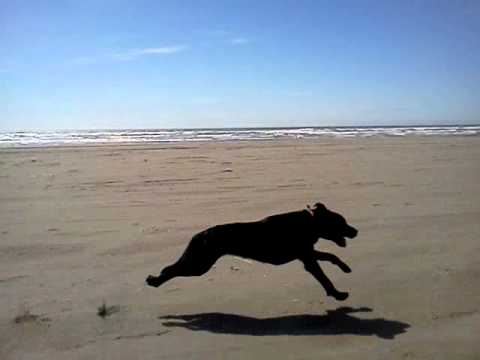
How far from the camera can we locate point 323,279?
19.4 feet

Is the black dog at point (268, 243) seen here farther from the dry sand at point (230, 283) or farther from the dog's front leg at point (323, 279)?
the dry sand at point (230, 283)

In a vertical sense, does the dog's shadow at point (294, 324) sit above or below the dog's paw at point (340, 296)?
below

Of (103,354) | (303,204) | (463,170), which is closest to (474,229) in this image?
(303,204)

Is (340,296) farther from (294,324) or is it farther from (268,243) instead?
(268,243)

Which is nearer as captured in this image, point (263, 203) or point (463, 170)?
point (263, 203)

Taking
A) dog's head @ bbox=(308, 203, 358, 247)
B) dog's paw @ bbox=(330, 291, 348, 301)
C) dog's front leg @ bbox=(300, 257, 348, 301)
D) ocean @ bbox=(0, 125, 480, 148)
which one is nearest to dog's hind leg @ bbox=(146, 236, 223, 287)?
dog's front leg @ bbox=(300, 257, 348, 301)

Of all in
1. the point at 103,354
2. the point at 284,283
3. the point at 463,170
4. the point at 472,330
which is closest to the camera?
the point at 103,354

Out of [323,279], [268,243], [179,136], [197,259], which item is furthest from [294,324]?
[179,136]

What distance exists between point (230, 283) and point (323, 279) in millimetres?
1313

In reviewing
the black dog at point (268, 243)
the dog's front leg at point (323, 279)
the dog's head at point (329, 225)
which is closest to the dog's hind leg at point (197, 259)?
the black dog at point (268, 243)

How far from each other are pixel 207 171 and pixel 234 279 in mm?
12290

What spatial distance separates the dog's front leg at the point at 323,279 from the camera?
5.87 metres

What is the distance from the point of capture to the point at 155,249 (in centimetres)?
828

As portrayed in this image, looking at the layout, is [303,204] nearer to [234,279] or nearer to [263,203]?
[263,203]
